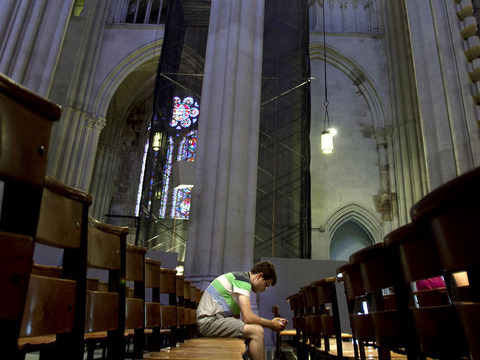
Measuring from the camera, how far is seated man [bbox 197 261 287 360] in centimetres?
304

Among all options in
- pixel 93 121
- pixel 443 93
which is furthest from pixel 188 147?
pixel 443 93

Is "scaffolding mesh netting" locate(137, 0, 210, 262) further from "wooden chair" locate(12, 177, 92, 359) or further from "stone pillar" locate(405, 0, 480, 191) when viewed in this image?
"wooden chair" locate(12, 177, 92, 359)

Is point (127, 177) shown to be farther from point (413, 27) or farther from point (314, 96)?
point (413, 27)

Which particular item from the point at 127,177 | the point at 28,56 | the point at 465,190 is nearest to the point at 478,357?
the point at 465,190

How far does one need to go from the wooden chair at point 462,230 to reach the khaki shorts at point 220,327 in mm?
2404

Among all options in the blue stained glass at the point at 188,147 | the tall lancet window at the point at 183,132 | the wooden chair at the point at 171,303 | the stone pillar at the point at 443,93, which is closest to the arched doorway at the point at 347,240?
the tall lancet window at the point at 183,132

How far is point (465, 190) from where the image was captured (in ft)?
2.48

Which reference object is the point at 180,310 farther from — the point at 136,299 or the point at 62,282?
the point at 62,282

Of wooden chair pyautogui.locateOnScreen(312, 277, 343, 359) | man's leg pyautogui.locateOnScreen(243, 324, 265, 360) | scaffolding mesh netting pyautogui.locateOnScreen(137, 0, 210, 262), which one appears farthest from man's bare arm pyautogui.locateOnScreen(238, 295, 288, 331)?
scaffolding mesh netting pyautogui.locateOnScreen(137, 0, 210, 262)

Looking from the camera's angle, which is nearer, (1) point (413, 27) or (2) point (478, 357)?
(2) point (478, 357)

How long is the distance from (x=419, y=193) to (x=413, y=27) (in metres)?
5.49

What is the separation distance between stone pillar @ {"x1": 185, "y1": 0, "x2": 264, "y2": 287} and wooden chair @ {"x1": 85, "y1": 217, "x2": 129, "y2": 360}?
4854 millimetres

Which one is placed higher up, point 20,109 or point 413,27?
point 413,27

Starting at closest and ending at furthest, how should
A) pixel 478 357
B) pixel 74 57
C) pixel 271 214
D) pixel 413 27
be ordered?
pixel 478 357, pixel 413 27, pixel 271 214, pixel 74 57
